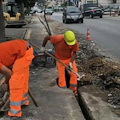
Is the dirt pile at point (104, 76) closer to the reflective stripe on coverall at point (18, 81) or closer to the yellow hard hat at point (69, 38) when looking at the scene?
the yellow hard hat at point (69, 38)

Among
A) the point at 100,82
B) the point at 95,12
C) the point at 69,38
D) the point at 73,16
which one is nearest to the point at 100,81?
the point at 100,82

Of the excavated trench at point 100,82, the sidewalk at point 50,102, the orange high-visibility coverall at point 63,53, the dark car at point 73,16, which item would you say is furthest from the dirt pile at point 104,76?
the dark car at point 73,16

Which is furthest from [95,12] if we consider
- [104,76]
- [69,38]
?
[69,38]

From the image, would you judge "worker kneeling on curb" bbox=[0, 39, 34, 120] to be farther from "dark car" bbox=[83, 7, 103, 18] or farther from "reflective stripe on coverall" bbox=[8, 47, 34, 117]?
"dark car" bbox=[83, 7, 103, 18]

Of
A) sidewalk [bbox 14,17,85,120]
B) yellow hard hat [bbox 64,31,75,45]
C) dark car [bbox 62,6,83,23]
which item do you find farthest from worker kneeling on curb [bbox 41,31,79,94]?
dark car [bbox 62,6,83,23]

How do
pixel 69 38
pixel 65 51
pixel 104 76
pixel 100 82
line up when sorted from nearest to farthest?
pixel 69 38, pixel 65 51, pixel 100 82, pixel 104 76

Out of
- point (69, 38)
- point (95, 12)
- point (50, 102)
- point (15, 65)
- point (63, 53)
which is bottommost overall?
point (95, 12)

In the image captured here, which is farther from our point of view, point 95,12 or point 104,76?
point 95,12

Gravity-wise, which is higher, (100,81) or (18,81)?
(18,81)

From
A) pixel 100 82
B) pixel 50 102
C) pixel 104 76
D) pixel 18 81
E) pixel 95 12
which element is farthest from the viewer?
pixel 95 12

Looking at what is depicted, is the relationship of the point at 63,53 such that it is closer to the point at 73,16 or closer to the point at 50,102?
the point at 50,102

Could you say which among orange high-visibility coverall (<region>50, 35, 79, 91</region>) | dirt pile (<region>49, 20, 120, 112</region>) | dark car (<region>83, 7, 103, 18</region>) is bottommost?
dark car (<region>83, 7, 103, 18</region>)

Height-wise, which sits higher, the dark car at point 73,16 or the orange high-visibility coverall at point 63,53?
the orange high-visibility coverall at point 63,53

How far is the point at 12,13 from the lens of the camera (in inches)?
1040
